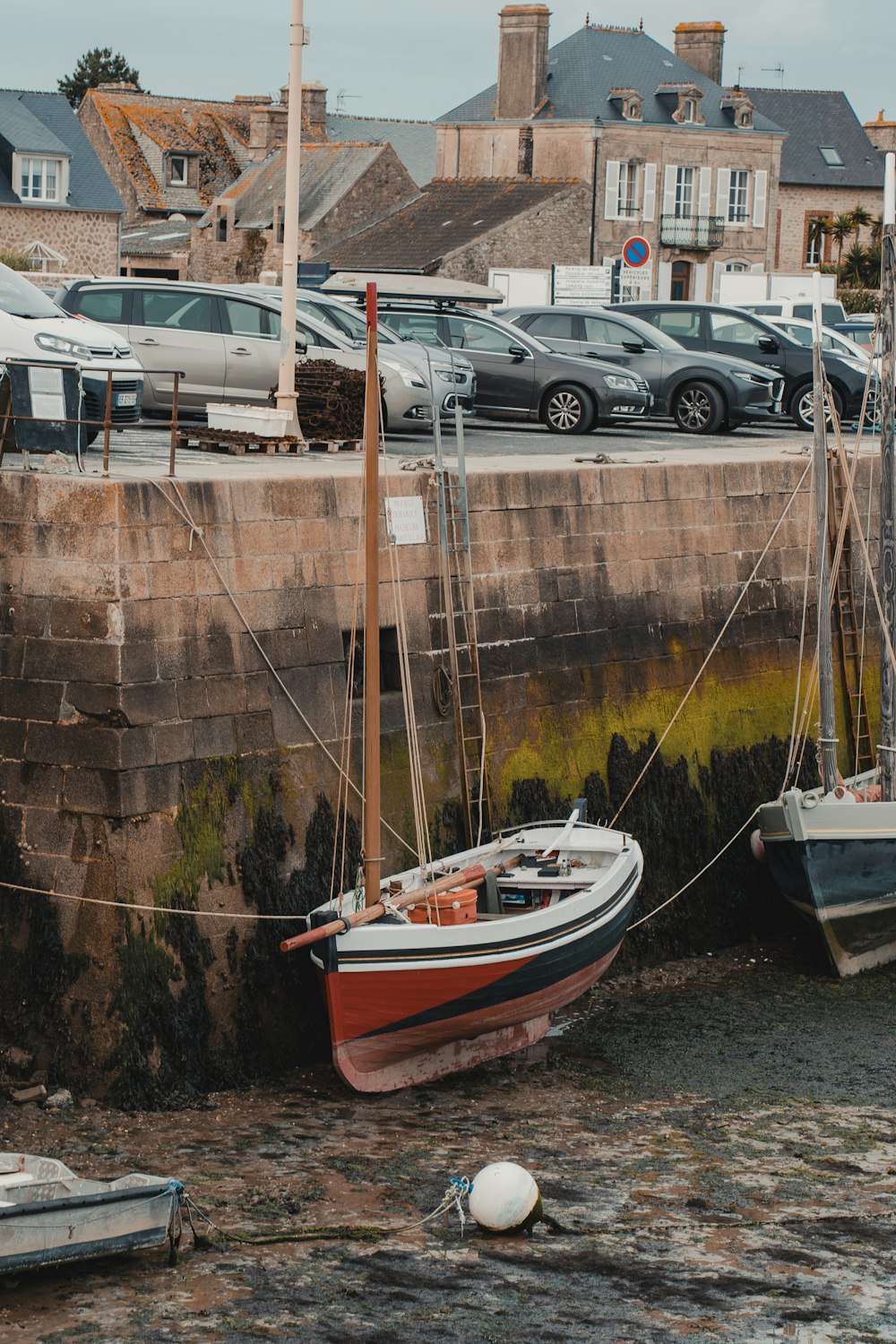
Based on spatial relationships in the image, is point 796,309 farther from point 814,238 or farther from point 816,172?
point 816,172

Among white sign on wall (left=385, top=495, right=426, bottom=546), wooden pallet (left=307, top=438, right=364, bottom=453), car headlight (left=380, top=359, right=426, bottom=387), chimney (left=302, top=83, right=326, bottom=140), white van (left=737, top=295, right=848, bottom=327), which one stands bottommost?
white sign on wall (left=385, top=495, right=426, bottom=546)

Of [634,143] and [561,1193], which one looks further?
[634,143]

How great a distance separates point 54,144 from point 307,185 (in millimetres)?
11275

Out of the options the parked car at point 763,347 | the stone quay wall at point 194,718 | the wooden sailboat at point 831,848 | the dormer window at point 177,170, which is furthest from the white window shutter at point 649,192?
the stone quay wall at point 194,718

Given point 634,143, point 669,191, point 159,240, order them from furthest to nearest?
point 669,191, point 159,240, point 634,143

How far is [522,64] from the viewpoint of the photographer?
55312 millimetres

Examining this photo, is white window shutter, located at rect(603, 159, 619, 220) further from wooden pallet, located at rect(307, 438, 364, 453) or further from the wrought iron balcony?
wooden pallet, located at rect(307, 438, 364, 453)

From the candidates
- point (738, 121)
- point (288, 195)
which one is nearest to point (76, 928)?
point (288, 195)

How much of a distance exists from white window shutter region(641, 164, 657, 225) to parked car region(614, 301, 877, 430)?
30575 mm

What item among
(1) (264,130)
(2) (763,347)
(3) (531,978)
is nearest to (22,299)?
(3) (531,978)

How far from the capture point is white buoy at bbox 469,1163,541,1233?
10.1m

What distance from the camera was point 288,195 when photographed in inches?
624

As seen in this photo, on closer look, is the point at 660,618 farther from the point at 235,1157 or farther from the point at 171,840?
the point at 235,1157

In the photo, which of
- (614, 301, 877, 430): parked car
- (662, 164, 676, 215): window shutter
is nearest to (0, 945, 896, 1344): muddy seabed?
(614, 301, 877, 430): parked car
